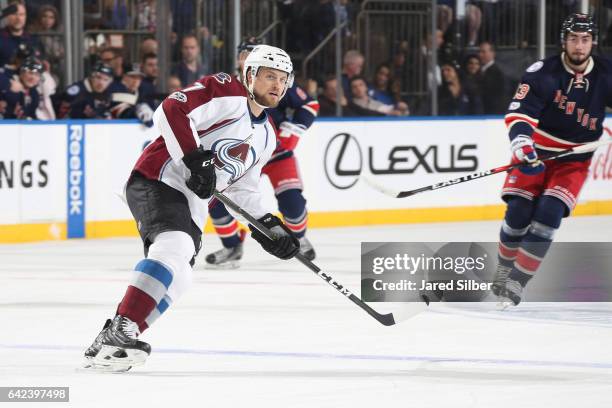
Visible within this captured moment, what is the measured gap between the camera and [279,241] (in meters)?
4.73

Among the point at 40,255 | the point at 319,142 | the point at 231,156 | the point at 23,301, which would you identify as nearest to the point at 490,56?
the point at 319,142

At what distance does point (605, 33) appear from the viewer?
491 inches

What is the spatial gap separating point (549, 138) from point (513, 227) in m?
0.43

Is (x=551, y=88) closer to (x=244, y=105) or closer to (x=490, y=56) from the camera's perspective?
(x=244, y=105)

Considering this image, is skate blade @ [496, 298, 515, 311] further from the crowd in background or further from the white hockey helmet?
the crowd in background

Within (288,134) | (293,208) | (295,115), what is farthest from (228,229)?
(295,115)

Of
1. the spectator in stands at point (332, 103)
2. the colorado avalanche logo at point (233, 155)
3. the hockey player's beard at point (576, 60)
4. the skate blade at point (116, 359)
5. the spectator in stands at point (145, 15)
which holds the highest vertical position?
the hockey player's beard at point (576, 60)

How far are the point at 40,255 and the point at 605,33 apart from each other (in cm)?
599

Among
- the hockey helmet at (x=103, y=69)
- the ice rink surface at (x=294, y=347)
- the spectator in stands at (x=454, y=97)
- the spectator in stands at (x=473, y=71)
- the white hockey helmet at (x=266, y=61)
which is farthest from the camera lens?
the spectator in stands at (x=473, y=71)

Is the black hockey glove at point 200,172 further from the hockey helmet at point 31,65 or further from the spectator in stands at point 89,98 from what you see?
the spectator in stands at point 89,98

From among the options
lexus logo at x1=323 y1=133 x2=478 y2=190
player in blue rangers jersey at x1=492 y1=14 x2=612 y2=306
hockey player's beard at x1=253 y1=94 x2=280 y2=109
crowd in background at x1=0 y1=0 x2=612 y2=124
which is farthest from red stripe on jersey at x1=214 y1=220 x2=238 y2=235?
hockey player's beard at x1=253 y1=94 x2=280 y2=109

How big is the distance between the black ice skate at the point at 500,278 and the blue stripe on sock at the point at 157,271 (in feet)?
7.51

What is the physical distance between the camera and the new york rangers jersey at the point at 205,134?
4559mm

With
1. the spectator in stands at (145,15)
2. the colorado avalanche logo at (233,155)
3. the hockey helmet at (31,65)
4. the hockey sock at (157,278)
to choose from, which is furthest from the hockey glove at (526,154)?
the spectator in stands at (145,15)
